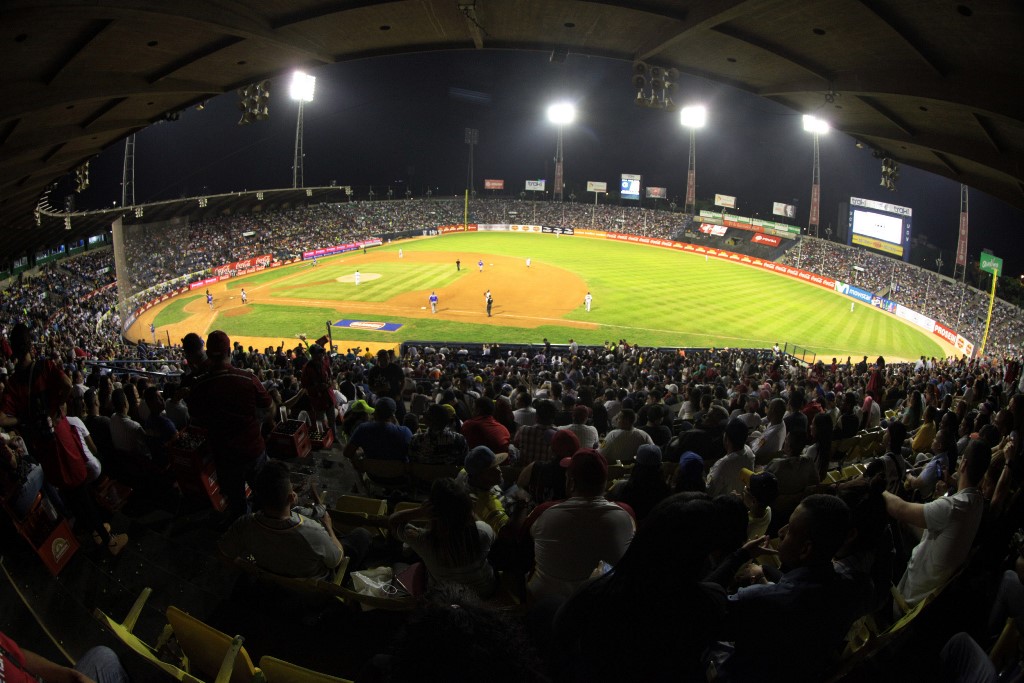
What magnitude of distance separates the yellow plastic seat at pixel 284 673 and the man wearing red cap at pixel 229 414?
2.18 meters

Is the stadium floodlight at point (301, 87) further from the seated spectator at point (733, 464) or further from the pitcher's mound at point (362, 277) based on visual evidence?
the seated spectator at point (733, 464)

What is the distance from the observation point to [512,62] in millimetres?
79500

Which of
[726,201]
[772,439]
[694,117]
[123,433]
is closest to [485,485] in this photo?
[123,433]

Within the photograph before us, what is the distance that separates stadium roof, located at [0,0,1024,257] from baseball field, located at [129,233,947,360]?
19249 mm

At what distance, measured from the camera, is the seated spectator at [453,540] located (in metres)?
3.54

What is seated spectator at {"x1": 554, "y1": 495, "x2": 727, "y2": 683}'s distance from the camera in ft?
8.20

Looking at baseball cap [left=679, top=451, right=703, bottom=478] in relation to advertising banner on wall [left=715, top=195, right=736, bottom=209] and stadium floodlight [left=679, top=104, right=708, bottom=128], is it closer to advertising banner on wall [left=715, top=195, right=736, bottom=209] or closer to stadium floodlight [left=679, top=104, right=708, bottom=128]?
stadium floodlight [left=679, top=104, right=708, bottom=128]

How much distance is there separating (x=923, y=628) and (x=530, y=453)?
4.05 metres

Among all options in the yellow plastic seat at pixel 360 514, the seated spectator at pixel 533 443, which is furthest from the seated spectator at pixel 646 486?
the seated spectator at pixel 533 443

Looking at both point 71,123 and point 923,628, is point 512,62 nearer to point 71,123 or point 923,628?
point 71,123

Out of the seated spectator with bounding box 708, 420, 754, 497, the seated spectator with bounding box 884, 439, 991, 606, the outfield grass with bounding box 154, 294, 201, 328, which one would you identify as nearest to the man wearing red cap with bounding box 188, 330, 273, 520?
the seated spectator with bounding box 708, 420, 754, 497

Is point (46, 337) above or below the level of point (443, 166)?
below

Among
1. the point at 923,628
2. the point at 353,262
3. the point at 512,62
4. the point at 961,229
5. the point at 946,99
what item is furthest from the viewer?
the point at 512,62

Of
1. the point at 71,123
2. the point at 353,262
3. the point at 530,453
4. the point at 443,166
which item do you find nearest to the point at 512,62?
the point at 443,166
